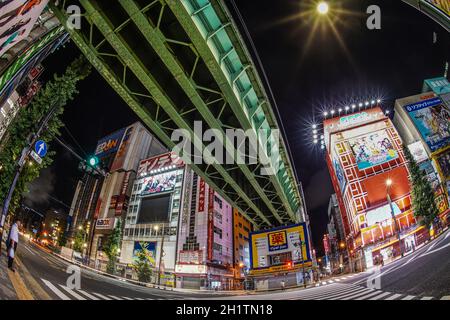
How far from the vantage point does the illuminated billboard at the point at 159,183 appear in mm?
62825

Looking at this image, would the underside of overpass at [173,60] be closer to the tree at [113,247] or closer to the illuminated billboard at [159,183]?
the tree at [113,247]

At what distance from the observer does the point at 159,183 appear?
6756 cm

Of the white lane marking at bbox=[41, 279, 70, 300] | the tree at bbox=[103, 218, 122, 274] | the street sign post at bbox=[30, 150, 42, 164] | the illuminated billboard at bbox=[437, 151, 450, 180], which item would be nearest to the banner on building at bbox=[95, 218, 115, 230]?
the tree at bbox=[103, 218, 122, 274]

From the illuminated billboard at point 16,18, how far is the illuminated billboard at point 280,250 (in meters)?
22.4

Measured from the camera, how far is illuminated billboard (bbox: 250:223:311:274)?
64.0 ft

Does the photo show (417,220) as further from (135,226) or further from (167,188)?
(135,226)

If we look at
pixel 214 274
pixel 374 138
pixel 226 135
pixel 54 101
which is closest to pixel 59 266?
pixel 54 101

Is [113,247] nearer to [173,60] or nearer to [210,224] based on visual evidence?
[210,224]

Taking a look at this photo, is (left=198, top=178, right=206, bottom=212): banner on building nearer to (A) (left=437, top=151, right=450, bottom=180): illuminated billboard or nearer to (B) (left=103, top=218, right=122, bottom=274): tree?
(B) (left=103, top=218, right=122, bottom=274): tree

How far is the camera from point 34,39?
7645 mm

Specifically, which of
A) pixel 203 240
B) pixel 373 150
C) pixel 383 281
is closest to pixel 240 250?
pixel 203 240

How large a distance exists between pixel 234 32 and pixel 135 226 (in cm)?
6721

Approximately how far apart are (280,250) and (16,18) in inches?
904

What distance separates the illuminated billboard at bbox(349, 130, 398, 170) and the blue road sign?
12580 mm
